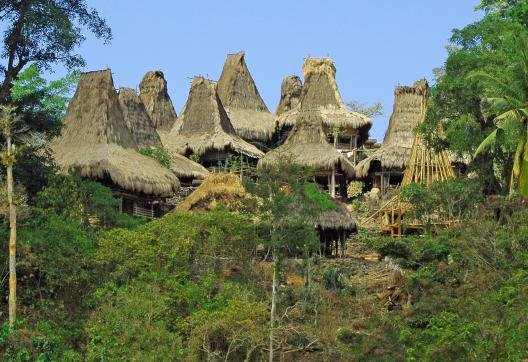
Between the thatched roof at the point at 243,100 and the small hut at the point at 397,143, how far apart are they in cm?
500

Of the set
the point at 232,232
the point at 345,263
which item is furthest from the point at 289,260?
the point at 345,263

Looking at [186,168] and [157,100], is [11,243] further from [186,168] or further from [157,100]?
[157,100]

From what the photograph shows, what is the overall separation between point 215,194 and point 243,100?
582 inches

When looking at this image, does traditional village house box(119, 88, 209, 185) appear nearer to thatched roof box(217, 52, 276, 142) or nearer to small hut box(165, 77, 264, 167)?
small hut box(165, 77, 264, 167)

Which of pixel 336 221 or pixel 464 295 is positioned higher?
pixel 336 221

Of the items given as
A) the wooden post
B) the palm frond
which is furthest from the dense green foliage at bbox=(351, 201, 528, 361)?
the wooden post

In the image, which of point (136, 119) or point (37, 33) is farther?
point (136, 119)

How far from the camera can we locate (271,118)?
39719 millimetres

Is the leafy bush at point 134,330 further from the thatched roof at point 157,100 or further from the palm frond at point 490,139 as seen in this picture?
the thatched roof at point 157,100

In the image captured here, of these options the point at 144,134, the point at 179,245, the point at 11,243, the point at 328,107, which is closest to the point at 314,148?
the point at 144,134

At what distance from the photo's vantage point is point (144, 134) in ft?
109

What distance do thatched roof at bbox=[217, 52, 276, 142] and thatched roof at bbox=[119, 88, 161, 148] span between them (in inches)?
210

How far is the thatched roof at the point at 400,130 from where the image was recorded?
3356 centimetres

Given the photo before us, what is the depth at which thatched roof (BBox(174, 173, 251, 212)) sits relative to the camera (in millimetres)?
25391
